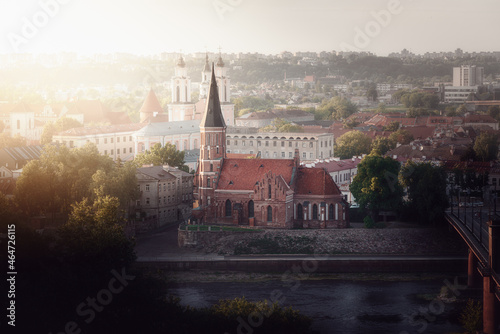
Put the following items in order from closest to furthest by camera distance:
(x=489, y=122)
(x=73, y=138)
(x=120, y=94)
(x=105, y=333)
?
(x=105, y=333) → (x=73, y=138) → (x=489, y=122) → (x=120, y=94)

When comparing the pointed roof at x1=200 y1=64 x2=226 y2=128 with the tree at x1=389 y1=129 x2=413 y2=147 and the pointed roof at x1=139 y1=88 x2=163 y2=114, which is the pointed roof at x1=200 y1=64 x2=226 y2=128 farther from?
the pointed roof at x1=139 y1=88 x2=163 y2=114

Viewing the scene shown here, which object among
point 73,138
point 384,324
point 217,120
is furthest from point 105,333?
point 73,138

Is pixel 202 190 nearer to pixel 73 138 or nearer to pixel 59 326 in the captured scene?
pixel 59 326

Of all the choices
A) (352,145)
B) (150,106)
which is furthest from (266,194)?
(150,106)

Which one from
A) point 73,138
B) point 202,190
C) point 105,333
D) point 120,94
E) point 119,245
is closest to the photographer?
point 105,333

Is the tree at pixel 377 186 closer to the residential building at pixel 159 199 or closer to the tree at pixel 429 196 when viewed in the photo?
the tree at pixel 429 196

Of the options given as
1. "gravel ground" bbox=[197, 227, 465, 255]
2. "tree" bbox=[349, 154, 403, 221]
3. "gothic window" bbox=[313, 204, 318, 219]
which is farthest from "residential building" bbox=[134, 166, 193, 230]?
→ "tree" bbox=[349, 154, 403, 221]
